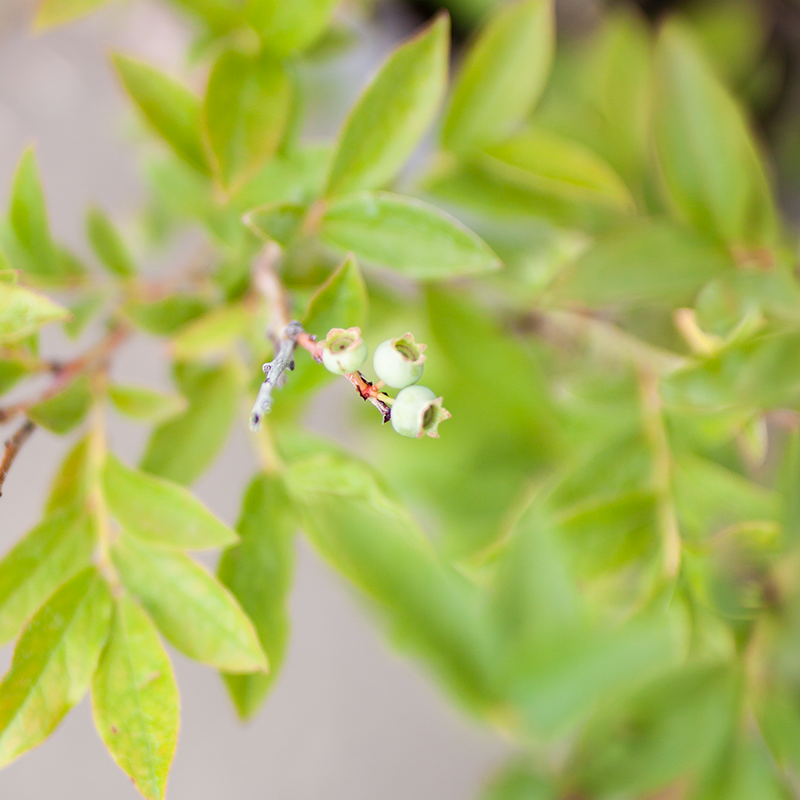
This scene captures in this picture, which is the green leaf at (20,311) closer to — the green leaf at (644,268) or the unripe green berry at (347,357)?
the unripe green berry at (347,357)

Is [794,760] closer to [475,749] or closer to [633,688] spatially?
[633,688]

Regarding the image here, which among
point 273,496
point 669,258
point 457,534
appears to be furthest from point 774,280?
point 457,534

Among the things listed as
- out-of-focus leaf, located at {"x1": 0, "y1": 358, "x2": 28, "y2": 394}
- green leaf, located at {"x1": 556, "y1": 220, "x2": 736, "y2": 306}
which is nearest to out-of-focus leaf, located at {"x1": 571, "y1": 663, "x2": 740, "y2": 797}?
green leaf, located at {"x1": 556, "y1": 220, "x2": 736, "y2": 306}

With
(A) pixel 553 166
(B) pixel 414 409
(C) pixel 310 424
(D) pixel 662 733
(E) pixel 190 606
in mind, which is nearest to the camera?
(B) pixel 414 409

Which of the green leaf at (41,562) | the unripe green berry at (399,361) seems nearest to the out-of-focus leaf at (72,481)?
the green leaf at (41,562)

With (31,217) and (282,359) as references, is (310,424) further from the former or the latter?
(282,359)

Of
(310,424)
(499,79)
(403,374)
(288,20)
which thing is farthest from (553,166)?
(310,424)

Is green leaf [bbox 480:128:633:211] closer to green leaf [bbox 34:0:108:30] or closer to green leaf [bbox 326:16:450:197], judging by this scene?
green leaf [bbox 326:16:450:197]
